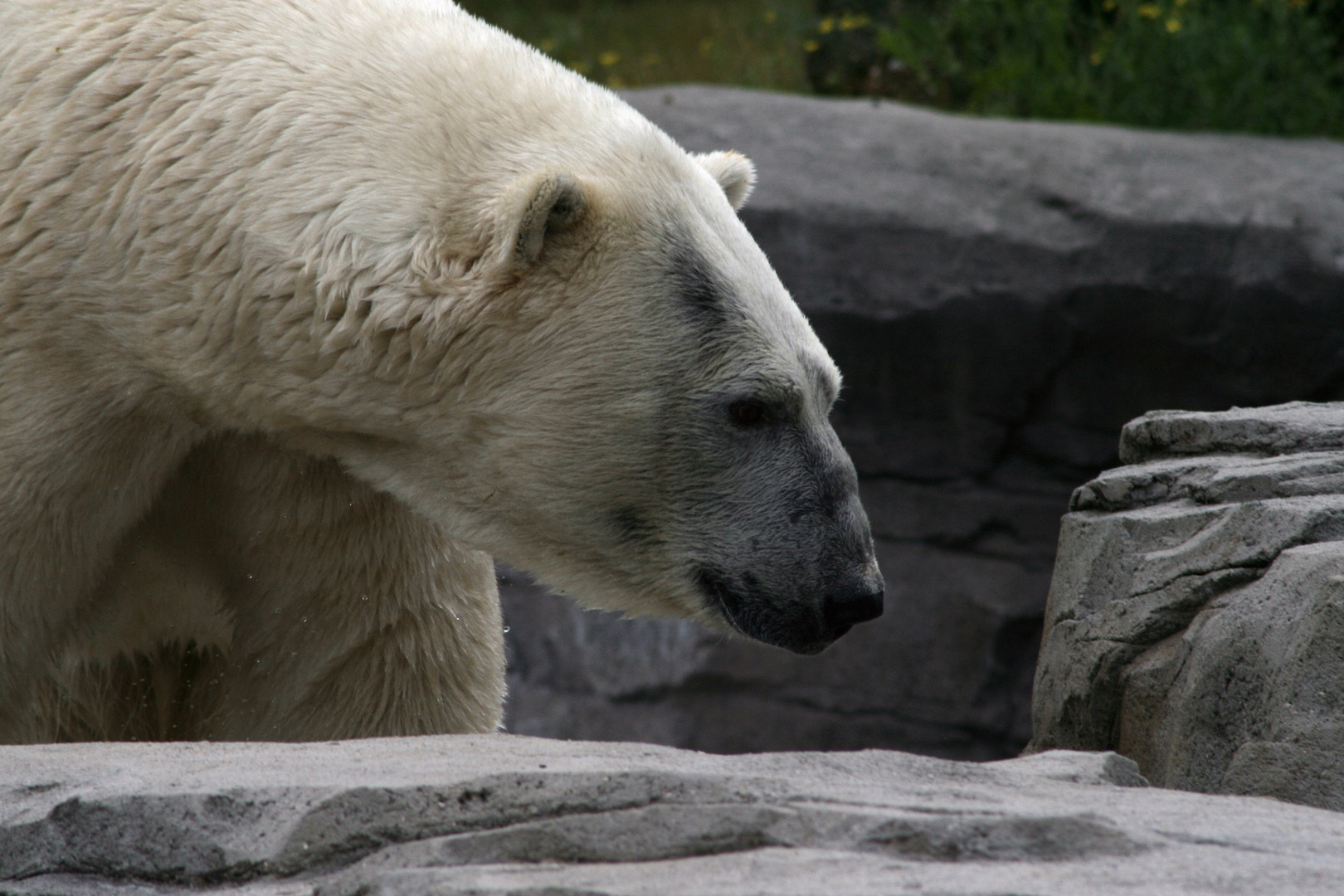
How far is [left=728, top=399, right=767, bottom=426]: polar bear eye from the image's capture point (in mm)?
2236

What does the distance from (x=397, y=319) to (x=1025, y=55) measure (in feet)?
17.5

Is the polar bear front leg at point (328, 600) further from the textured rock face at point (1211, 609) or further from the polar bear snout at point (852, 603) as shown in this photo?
the textured rock face at point (1211, 609)

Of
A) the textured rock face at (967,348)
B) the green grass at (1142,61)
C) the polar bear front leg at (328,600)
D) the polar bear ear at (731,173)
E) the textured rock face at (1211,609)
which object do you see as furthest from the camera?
the green grass at (1142,61)

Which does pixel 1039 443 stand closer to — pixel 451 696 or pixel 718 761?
pixel 451 696

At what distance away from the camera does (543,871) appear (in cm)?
140

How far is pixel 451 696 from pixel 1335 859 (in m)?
1.67

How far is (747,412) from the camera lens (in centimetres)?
225

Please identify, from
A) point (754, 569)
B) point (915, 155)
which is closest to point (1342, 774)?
point (754, 569)

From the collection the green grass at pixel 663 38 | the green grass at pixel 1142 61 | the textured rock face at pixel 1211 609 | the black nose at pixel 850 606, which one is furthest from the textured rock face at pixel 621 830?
the green grass at pixel 663 38

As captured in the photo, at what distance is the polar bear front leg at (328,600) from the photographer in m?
2.52

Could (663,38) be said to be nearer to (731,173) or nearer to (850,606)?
(731,173)

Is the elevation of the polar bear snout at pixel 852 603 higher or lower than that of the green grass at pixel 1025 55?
lower

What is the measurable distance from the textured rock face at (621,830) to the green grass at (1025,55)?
513cm

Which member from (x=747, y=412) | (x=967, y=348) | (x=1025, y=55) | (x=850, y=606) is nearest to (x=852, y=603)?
(x=850, y=606)
